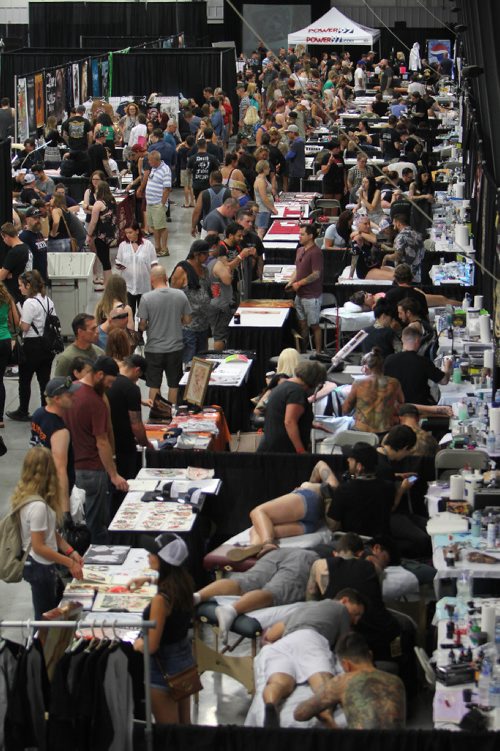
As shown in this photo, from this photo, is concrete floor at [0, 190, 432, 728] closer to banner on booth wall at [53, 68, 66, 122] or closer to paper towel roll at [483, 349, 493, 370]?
paper towel roll at [483, 349, 493, 370]

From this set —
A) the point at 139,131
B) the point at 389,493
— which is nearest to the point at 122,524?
the point at 389,493

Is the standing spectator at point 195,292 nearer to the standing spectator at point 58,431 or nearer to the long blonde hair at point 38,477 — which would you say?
the standing spectator at point 58,431

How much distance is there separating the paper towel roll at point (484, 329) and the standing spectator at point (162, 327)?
247cm

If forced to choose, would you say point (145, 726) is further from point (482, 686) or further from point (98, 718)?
point (482, 686)

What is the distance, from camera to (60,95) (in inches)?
950

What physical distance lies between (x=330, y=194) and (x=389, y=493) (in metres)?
11.6

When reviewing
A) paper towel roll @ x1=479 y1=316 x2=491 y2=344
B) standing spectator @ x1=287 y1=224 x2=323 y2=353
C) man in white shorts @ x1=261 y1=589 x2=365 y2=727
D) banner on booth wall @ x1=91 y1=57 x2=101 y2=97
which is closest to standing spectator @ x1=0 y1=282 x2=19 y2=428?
standing spectator @ x1=287 y1=224 x2=323 y2=353

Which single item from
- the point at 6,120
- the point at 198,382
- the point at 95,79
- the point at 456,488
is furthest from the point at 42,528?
the point at 95,79

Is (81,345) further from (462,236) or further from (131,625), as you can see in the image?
(462,236)

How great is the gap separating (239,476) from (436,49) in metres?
35.2

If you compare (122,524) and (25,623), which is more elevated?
(25,623)

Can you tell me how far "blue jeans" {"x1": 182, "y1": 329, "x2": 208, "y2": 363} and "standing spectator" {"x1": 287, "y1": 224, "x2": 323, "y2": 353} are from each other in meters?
1.42

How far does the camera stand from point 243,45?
44250 mm

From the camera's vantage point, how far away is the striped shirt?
55.0 feet
